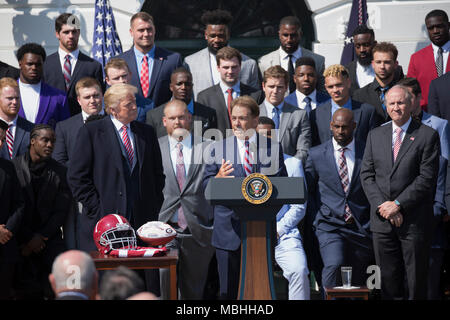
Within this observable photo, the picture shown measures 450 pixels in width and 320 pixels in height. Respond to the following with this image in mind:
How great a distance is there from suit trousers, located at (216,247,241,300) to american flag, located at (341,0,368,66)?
157 inches

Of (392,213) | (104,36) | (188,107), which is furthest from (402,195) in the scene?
(104,36)

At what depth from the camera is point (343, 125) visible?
731 cm

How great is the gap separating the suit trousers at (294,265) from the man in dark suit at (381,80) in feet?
5.66

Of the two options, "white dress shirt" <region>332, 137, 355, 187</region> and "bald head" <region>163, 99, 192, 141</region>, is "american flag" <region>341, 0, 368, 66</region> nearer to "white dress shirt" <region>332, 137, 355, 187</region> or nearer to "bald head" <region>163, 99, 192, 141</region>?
"white dress shirt" <region>332, 137, 355, 187</region>

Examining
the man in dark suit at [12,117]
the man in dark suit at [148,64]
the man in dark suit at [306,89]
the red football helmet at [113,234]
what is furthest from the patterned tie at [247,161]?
the man in dark suit at [12,117]

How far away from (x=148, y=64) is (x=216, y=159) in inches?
83.5

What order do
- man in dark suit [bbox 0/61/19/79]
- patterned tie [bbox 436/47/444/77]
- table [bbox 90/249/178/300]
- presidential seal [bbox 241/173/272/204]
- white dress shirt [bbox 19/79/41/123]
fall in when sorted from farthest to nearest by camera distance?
patterned tie [bbox 436/47/444/77]
man in dark suit [bbox 0/61/19/79]
white dress shirt [bbox 19/79/41/123]
table [bbox 90/249/178/300]
presidential seal [bbox 241/173/272/204]

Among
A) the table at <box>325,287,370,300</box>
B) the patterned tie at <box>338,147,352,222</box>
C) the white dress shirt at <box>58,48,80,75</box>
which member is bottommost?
the table at <box>325,287,370,300</box>

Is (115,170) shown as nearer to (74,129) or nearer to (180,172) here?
(180,172)

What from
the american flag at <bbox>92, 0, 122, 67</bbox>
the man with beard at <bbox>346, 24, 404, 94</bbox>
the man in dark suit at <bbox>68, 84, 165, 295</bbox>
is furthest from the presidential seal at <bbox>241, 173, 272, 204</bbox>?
the american flag at <bbox>92, 0, 122, 67</bbox>

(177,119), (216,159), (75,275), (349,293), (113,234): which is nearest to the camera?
(75,275)

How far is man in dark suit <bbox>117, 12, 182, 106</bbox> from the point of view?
8.23 meters

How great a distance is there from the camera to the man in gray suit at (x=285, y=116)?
768 cm

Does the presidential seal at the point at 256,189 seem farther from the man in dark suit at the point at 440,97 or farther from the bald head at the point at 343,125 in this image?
the man in dark suit at the point at 440,97
